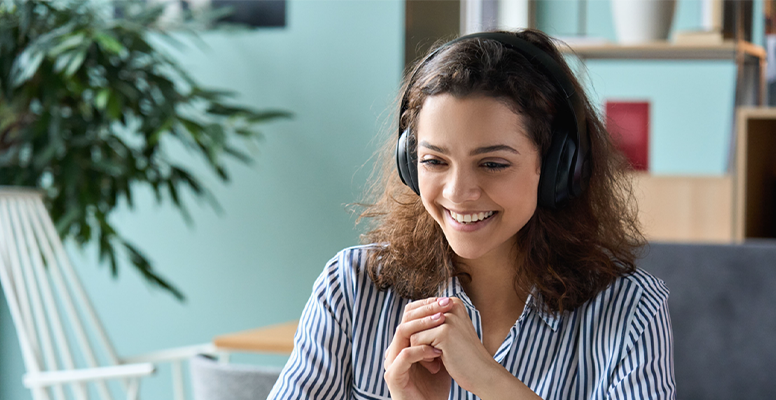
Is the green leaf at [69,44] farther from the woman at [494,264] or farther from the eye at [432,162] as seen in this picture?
the eye at [432,162]

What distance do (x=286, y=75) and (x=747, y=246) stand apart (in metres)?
1.48

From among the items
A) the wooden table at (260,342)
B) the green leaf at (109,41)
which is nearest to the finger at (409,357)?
the wooden table at (260,342)

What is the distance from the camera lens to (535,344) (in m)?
0.91

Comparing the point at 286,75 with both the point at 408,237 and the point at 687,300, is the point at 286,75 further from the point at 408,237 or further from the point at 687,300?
the point at 408,237

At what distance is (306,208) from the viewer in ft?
8.19

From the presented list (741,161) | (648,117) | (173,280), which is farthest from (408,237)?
(173,280)

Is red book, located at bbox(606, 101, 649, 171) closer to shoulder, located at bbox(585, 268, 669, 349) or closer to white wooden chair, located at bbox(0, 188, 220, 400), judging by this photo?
shoulder, located at bbox(585, 268, 669, 349)

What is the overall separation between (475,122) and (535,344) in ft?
0.98

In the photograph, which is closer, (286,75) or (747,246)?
(747,246)

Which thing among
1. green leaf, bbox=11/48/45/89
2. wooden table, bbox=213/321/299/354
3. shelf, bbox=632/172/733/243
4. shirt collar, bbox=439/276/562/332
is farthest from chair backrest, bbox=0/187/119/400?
shelf, bbox=632/172/733/243

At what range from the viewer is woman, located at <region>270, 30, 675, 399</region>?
0.80m

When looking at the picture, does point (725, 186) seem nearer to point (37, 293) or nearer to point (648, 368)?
point (648, 368)

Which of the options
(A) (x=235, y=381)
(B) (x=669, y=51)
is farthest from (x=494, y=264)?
(B) (x=669, y=51)

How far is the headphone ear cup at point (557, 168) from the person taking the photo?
0.81 m
